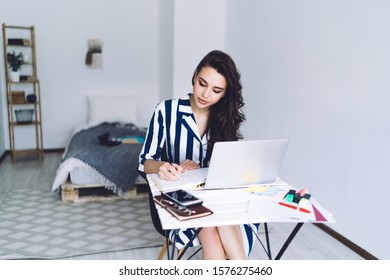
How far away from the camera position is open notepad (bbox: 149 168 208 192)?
4.82ft

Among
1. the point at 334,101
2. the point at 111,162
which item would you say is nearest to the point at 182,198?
the point at 334,101

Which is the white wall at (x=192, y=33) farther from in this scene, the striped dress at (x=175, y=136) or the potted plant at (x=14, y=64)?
the striped dress at (x=175, y=136)

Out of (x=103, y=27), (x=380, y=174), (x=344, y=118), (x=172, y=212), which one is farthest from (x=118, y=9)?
(x=172, y=212)

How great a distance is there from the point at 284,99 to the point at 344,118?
2.52ft

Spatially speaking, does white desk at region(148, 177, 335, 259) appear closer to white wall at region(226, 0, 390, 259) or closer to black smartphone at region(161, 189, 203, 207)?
black smartphone at region(161, 189, 203, 207)

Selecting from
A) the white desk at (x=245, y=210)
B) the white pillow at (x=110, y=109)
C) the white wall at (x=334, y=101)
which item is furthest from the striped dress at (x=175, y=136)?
the white pillow at (x=110, y=109)

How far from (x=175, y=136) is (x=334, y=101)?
129 centimetres

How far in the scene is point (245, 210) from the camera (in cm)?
128

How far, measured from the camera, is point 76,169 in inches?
128

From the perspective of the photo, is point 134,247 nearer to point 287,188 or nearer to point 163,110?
point 163,110

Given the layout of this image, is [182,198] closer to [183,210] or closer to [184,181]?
[183,210]

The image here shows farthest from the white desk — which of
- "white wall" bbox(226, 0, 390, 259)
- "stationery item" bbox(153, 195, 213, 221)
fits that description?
"white wall" bbox(226, 0, 390, 259)

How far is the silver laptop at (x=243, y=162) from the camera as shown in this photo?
136 cm

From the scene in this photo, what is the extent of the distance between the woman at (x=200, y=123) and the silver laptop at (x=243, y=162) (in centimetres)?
21
